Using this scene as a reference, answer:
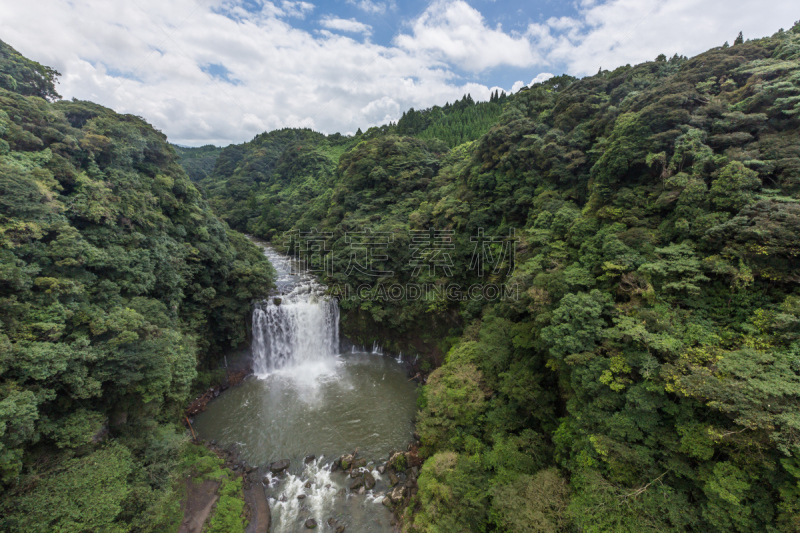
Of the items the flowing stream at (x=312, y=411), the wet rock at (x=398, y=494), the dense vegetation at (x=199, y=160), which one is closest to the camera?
the wet rock at (x=398, y=494)

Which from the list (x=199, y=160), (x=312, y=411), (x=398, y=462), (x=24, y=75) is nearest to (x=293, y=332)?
(x=312, y=411)

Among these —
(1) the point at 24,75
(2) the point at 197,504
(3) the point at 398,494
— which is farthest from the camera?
(1) the point at 24,75

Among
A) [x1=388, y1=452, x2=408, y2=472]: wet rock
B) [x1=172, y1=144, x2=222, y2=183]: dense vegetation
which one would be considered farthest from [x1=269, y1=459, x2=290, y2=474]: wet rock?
[x1=172, y1=144, x2=222, y2=183]: dense vegetation

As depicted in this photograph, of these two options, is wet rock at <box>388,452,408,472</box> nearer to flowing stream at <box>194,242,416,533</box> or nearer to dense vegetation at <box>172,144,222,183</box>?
flowing stream at <box>194,242,416,533</box>

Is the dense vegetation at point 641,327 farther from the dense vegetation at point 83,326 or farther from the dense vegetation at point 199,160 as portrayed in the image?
the dense vegetation at point 199,160

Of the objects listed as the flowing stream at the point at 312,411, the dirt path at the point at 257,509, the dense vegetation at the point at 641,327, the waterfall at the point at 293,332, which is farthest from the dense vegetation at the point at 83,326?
the dense vegetation at the point at 641,327

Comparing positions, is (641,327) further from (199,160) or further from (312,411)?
(199,160)
